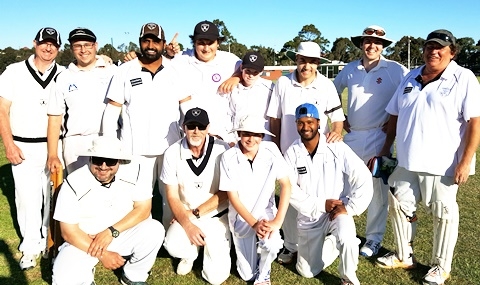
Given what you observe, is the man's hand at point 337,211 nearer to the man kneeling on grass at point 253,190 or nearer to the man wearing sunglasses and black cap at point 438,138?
the man kneeling on grass at point 253,190

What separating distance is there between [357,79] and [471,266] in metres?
2.57

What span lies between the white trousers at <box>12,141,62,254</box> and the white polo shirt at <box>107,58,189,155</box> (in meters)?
1.00

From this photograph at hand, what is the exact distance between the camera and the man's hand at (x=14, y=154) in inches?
192

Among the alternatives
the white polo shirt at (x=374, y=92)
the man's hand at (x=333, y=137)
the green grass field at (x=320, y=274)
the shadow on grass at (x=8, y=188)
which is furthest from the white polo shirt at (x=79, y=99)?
the white polo shirt at (x=374, y=92)

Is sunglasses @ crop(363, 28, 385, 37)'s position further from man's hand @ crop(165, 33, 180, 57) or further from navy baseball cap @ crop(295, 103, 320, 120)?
man's hand @ crop(165, 33, 180, 57)

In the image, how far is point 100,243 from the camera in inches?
160

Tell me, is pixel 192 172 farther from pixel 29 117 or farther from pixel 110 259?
pixel 29 117

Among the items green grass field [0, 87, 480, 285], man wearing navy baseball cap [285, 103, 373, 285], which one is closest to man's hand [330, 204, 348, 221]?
man wearing navy baseball cap [285, 103, 373, 285]

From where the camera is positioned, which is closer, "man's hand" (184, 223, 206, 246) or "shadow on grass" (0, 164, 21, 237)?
"man's hand" (184, 223, 206, 246)

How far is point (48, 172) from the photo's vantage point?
523cm

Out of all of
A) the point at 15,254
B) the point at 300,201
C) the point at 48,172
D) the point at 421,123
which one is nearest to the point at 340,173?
the point at 300,201

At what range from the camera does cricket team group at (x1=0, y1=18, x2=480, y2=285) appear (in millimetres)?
4242

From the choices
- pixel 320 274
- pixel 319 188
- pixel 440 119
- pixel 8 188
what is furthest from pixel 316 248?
pixel 8 188

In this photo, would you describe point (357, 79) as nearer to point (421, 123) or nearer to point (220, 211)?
point (421, 123)
